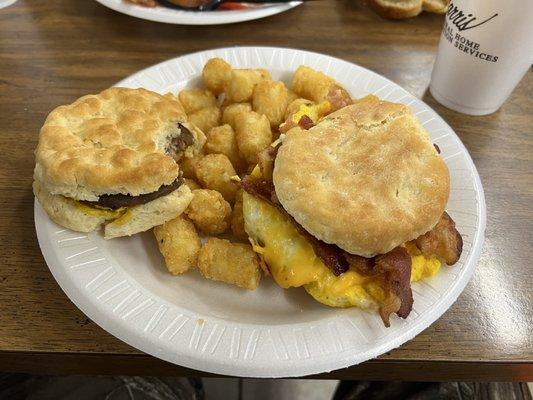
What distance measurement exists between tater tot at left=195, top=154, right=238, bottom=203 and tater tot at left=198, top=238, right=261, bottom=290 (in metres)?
0.20

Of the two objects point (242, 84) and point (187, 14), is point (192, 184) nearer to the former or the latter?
point (242, 84)

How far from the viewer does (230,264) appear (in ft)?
3.57

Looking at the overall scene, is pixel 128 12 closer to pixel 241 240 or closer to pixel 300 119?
pixel 300 119

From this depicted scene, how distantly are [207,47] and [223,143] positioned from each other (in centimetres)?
66

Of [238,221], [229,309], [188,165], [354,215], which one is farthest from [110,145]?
[354,215]

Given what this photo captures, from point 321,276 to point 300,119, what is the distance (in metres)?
0.43

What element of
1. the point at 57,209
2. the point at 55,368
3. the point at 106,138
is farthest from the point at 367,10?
the point at 55,368

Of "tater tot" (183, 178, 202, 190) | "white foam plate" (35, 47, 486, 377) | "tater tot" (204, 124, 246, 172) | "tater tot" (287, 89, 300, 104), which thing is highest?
"tater tot" (287, 89, 300, 104)

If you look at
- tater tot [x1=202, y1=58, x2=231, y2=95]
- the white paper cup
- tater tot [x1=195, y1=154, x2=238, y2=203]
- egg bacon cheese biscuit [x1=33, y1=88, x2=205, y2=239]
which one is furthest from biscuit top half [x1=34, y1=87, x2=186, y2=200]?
the white paper cup

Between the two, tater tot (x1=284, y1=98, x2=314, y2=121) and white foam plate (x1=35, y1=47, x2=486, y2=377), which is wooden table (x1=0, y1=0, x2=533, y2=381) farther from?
tater tot (x1=284, y1=98, x2=314, y2=121)

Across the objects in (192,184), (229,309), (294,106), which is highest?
(294,106)

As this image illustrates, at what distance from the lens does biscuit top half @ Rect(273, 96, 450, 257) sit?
0.98 metres

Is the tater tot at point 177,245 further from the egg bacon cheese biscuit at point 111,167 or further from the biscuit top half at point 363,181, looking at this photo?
the biscuit top half at point 363,181

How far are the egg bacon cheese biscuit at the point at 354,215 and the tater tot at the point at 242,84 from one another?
36cm
